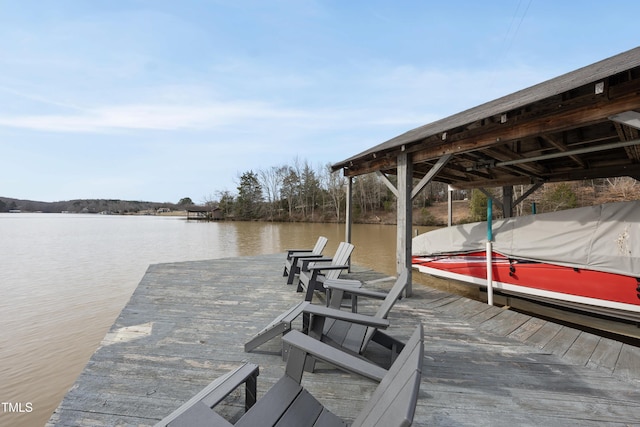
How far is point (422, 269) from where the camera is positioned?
7.93 metres

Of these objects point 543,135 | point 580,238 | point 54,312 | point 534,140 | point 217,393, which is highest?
point 534,140

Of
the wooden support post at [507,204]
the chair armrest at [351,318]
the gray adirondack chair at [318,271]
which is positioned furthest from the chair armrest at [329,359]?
the wooden support post at [507,204]

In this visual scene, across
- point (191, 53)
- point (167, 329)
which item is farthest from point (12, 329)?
point (191, 53)

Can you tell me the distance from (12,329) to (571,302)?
942 cm

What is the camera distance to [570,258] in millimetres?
4617

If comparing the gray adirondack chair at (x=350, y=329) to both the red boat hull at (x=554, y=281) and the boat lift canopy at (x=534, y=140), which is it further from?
the red boat hull at (x=554, y=281)

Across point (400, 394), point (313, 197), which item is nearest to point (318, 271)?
point (400, 394)

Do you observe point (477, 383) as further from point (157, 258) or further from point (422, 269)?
point (157, 258)

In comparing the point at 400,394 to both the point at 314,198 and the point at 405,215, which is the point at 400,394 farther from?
the point at 314,198

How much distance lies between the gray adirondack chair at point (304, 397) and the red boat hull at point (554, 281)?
14.7 ft

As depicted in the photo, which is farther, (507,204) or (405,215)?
(507,204)

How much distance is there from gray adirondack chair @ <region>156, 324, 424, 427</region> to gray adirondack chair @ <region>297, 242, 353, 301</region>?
254cm

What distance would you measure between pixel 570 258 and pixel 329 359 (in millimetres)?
4951

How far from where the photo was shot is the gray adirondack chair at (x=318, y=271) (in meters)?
4.34
